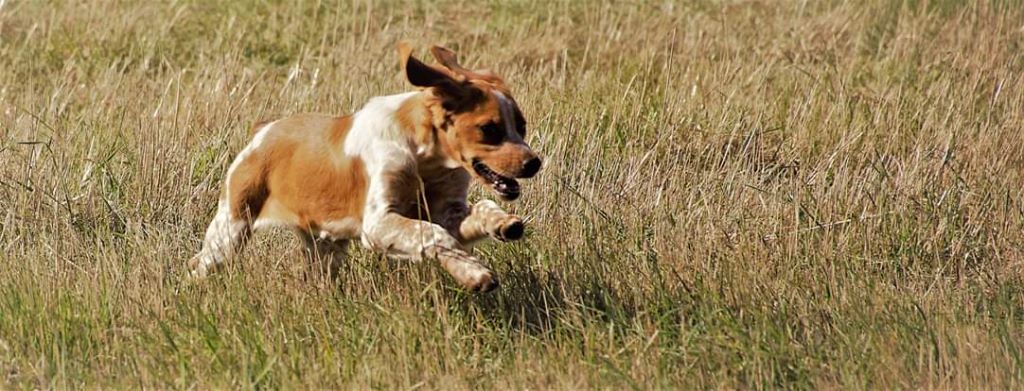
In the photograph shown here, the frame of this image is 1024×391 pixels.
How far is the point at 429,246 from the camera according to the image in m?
5.56

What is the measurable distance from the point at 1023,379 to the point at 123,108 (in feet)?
15.4

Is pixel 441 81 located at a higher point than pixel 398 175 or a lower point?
higher

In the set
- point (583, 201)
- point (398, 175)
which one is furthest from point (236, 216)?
point (583, 201)

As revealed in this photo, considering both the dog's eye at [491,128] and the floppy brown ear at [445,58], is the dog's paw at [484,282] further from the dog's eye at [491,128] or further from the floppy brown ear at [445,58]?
the floppy brown ear at [445,58]

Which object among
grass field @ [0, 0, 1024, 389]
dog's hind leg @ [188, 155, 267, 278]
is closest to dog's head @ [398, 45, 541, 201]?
grass field @ [0, 0, 1024, 389]

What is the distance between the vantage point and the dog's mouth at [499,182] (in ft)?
18.6

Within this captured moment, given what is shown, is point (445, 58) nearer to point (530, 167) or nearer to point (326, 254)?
point (530, 167)

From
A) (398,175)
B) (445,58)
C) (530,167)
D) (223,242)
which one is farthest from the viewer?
(223,242)

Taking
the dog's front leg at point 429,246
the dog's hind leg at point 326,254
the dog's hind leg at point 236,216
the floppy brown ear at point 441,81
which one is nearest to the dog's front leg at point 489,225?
the dog's front leg at point 429,246

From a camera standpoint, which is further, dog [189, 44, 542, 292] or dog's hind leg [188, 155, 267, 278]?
dog's hind leg [188, 155, 267, 278]

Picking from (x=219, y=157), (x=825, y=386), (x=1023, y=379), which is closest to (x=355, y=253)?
(x=219, y=157)

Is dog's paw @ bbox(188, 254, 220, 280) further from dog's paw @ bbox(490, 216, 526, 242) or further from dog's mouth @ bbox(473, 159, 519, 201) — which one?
dog's paw @ bbox(490, 216, 526, 242)

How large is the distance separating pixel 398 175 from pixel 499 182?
383 millimetres

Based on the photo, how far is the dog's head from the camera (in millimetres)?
5594
